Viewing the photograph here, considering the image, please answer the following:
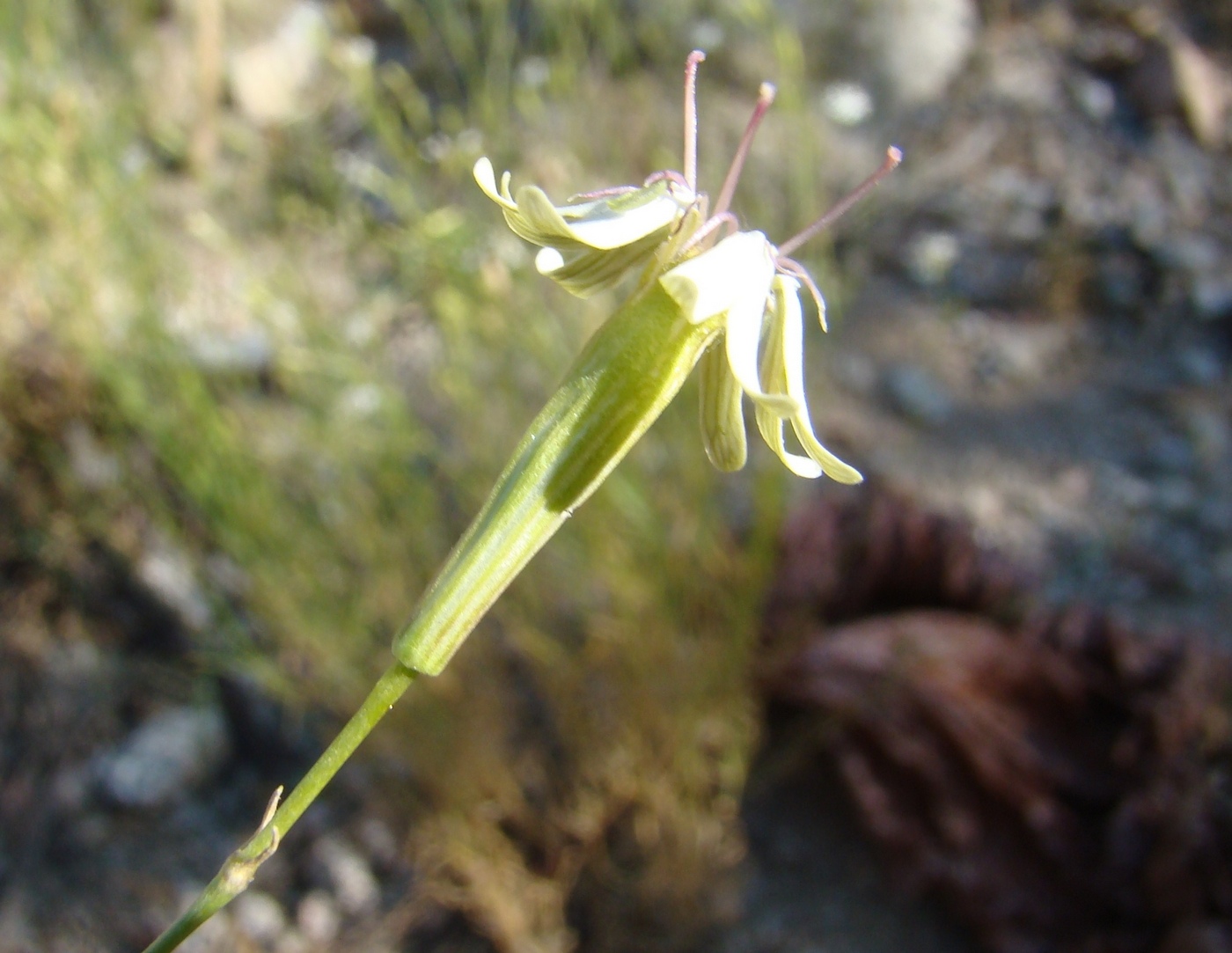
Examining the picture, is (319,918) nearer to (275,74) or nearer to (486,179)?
(486,179)

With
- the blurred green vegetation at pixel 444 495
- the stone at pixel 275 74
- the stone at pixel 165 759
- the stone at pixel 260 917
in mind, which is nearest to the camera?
the blurred green vegetation at pixel 444 495

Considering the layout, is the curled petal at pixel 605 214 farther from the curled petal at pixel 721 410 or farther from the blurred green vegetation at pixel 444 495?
the blurred green vegetation at pixel 444 495

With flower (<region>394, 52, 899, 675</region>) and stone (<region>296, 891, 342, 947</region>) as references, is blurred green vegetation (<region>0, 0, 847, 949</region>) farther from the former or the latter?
flower (<region>394, 52, 899, 675</region>)

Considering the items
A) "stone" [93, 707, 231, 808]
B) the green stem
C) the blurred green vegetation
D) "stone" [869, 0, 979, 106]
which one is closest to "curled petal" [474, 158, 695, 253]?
the green stem

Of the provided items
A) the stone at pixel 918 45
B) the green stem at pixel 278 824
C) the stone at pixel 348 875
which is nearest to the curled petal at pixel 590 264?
the green stem at pixel 278 824

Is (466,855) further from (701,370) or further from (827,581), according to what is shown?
(701,370)
